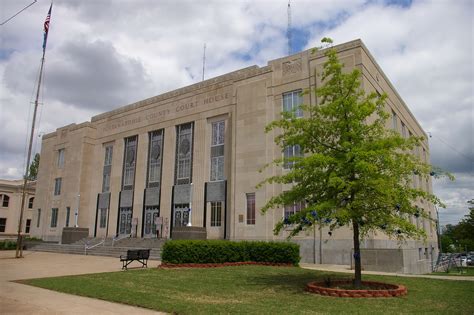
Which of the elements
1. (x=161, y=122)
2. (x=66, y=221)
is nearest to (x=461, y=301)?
(x=161, y=122)

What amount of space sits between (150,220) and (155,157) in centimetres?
637

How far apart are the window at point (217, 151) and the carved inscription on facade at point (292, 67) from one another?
7.55 m

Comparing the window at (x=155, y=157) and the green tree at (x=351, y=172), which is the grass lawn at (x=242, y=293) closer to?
the green tree at (x=351, y=172)

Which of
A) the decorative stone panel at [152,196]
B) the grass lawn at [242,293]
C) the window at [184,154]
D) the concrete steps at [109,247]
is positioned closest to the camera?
the grass lawn at [242,293]

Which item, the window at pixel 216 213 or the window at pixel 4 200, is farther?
the window at pixel 4 200

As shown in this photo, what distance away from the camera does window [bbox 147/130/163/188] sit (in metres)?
39.9

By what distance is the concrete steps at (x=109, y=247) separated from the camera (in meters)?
30.7

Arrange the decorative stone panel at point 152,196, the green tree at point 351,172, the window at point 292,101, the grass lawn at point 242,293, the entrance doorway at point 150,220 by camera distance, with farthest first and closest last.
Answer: the decorative stone panel at point 152,196, the entrance doorway at point 150,220, the window at point 292,101, the green tree at point 351,172, the grass lawn at point 242,293

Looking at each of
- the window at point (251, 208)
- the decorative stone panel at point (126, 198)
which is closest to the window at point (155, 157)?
the decorative stone panel at point (126, 198)

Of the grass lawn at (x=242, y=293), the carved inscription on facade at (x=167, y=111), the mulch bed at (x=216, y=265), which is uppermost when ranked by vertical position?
the carved inscription on facade at (x=167, y=111)

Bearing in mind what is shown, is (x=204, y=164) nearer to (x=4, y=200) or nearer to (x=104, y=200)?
(x=104, y=200)

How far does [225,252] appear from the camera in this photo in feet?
70.6

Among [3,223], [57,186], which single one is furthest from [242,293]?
[3,223]

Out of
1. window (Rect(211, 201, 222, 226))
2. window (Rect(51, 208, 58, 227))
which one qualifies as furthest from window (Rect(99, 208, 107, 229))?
window (Rect(211, 201, 222, 226))
